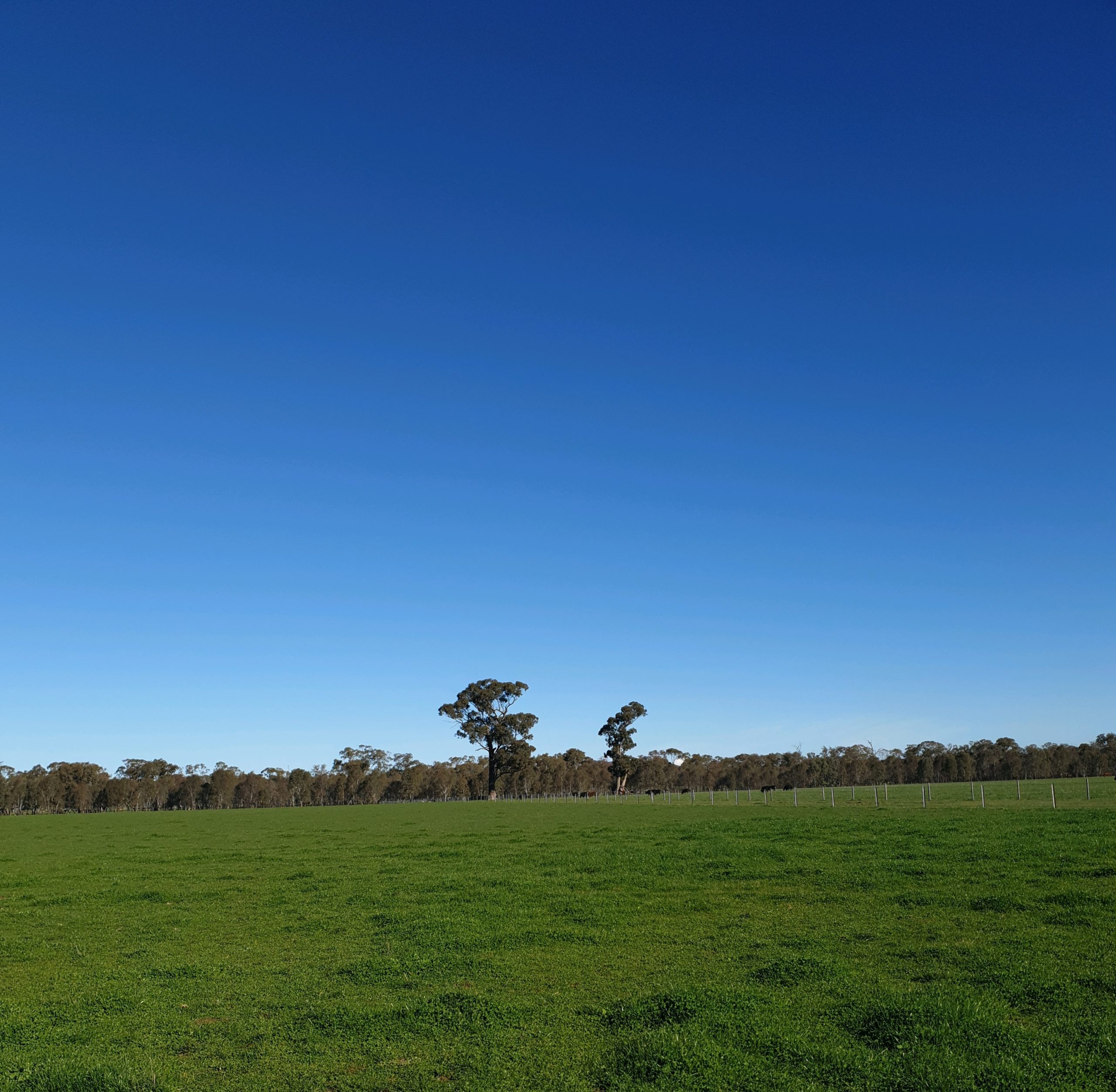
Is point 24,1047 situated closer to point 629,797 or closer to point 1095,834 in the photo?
point 1095,834

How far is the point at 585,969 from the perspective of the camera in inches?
623

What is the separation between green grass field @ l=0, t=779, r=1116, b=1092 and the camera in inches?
433

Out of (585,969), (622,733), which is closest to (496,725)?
(622,733)

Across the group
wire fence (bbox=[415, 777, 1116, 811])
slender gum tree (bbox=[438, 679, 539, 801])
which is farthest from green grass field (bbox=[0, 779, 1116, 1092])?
slender gum tree (bbox=[438, 679, 539, 801])

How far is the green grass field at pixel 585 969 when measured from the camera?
11.0 metres

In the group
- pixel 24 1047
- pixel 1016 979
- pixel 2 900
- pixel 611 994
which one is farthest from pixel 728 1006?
pixel 2 900

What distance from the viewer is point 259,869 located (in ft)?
106

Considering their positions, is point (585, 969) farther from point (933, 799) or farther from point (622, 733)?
point (622, 733)

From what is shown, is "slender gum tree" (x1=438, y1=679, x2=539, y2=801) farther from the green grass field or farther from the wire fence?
the green grass field

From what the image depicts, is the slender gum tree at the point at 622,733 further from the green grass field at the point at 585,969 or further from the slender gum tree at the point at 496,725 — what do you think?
the green grass field at the point at 585,969

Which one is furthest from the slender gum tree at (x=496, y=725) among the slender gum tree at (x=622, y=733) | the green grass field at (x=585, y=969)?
the green grass field at (x=585, y=969)

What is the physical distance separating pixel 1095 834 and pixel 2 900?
3585cm

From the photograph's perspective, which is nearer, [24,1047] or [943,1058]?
[943,1058]

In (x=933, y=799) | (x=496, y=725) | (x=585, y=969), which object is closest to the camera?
(x=585, y=969)
